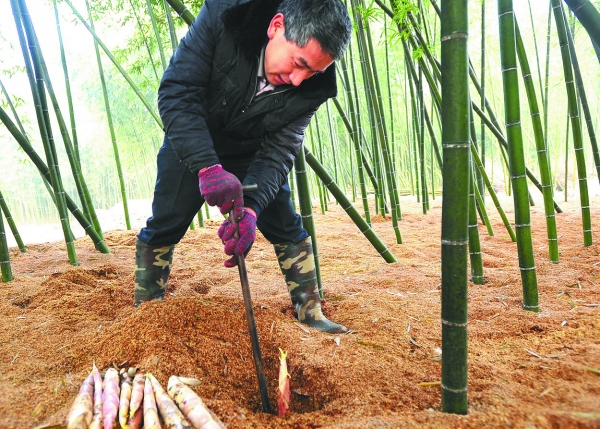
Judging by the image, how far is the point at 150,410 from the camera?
1038 millimetres

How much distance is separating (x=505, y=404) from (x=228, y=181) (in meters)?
1.01

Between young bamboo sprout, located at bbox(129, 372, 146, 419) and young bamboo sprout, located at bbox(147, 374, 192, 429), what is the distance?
1.5 inches

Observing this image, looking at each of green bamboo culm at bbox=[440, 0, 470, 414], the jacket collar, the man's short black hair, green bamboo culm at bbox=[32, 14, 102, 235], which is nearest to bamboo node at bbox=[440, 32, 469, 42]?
green bamboo culm at bbox=[440, 0, 470, 414]

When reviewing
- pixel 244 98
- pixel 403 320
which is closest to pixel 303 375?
pixel 403 320

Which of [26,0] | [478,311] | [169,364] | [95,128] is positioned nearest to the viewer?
[169,364]

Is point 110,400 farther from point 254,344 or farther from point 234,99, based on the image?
point 234,99

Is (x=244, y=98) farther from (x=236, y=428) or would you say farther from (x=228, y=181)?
(x=236, y=428)

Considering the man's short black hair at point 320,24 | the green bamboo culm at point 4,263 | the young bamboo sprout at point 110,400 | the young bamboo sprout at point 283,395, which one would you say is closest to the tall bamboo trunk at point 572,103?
the man's short black hair at point 320,24

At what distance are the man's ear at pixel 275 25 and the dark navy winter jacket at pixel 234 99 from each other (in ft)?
0.15

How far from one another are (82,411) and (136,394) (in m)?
0.14

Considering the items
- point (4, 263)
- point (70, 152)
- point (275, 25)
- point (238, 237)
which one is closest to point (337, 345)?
point (238, 237)

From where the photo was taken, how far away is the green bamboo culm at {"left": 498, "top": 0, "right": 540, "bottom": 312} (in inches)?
56.4

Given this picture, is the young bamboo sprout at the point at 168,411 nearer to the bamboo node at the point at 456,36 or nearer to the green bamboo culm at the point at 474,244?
the bamboo node at the point at 456,36

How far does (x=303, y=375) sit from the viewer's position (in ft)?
4.55
